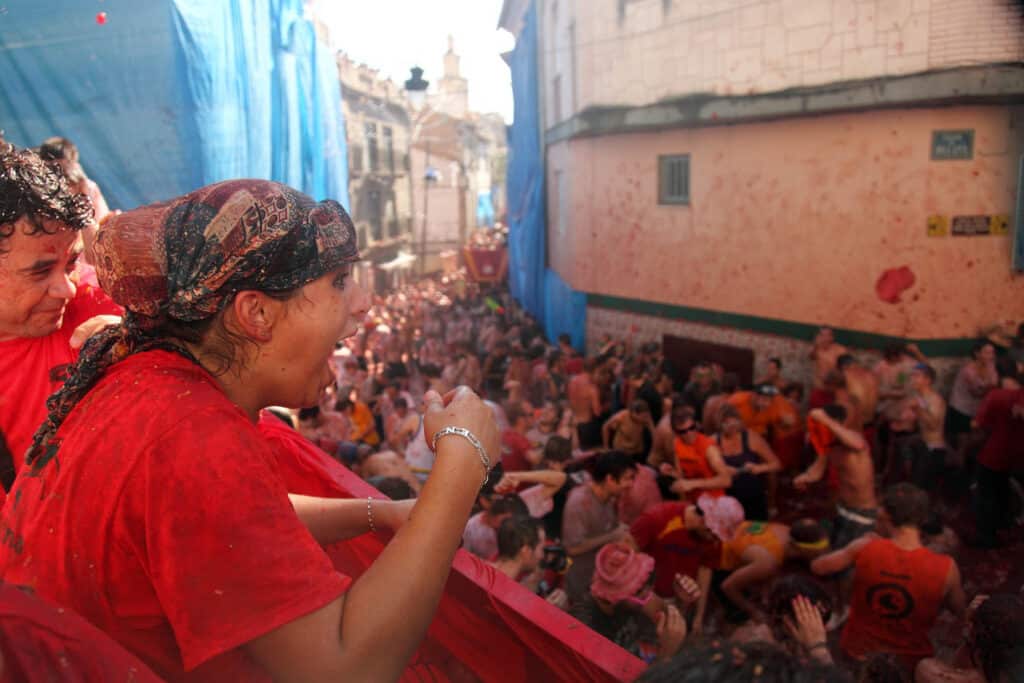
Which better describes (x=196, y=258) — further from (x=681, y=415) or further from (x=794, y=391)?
(x=794, y=391)

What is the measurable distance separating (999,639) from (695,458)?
2.75m

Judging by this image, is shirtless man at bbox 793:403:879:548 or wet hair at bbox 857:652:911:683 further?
shirtless man at bbox 793:403:879:548

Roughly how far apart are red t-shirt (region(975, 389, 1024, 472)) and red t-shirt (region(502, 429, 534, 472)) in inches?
122

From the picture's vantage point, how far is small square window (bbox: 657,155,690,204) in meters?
9.45

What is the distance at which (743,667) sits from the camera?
1.13 metres

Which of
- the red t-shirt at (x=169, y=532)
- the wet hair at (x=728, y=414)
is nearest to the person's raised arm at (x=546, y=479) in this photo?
the wet hair at (x=728, y=414)

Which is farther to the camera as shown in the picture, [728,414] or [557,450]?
[728,414]

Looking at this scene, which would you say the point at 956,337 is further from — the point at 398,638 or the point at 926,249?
the point at 398,638

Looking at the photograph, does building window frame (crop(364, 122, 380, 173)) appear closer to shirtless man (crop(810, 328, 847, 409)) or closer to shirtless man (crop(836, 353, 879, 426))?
shirtless man (crop(810, 328, 847, 409))

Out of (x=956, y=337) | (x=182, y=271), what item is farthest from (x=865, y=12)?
(x=182, y=271)

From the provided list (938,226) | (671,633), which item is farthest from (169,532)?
(938,226)

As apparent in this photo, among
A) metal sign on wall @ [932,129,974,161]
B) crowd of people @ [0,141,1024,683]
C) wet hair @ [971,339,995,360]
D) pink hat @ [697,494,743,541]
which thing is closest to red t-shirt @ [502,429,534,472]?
→ crowd of people @ [0,141,1024,683]

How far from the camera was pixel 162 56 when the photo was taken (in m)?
5.21

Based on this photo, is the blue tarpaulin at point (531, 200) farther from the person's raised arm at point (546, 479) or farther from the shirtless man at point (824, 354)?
the person's raised arm at point (546, 479)
